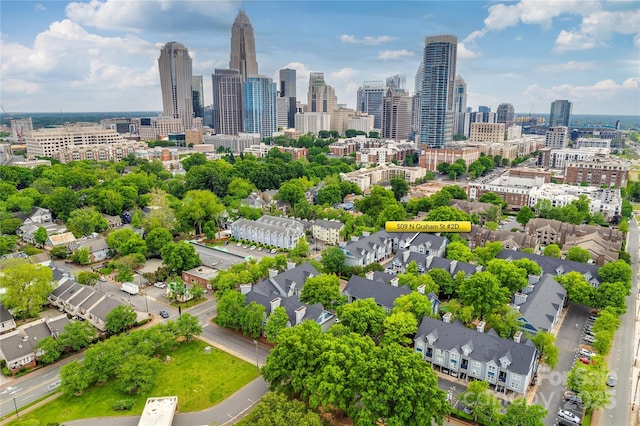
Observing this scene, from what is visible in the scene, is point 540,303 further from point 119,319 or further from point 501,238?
point 119,319

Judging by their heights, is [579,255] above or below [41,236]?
above

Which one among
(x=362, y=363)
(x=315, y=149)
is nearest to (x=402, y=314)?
(x=362, y=363)

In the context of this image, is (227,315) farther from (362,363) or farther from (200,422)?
(362,363)

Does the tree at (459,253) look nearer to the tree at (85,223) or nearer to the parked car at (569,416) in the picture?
the parked car at (569,416)

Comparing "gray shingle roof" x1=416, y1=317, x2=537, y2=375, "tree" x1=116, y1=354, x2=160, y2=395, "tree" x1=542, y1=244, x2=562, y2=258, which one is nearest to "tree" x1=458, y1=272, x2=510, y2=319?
"gray shingle roof" x1=416, y1=317, x2=537, y2=375

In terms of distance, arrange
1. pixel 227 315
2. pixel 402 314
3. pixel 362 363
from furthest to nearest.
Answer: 1. pixel 227 315
2. pixel 402 314
3. pixel 362 363

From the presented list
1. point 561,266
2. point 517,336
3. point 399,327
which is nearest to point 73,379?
point 399,327
